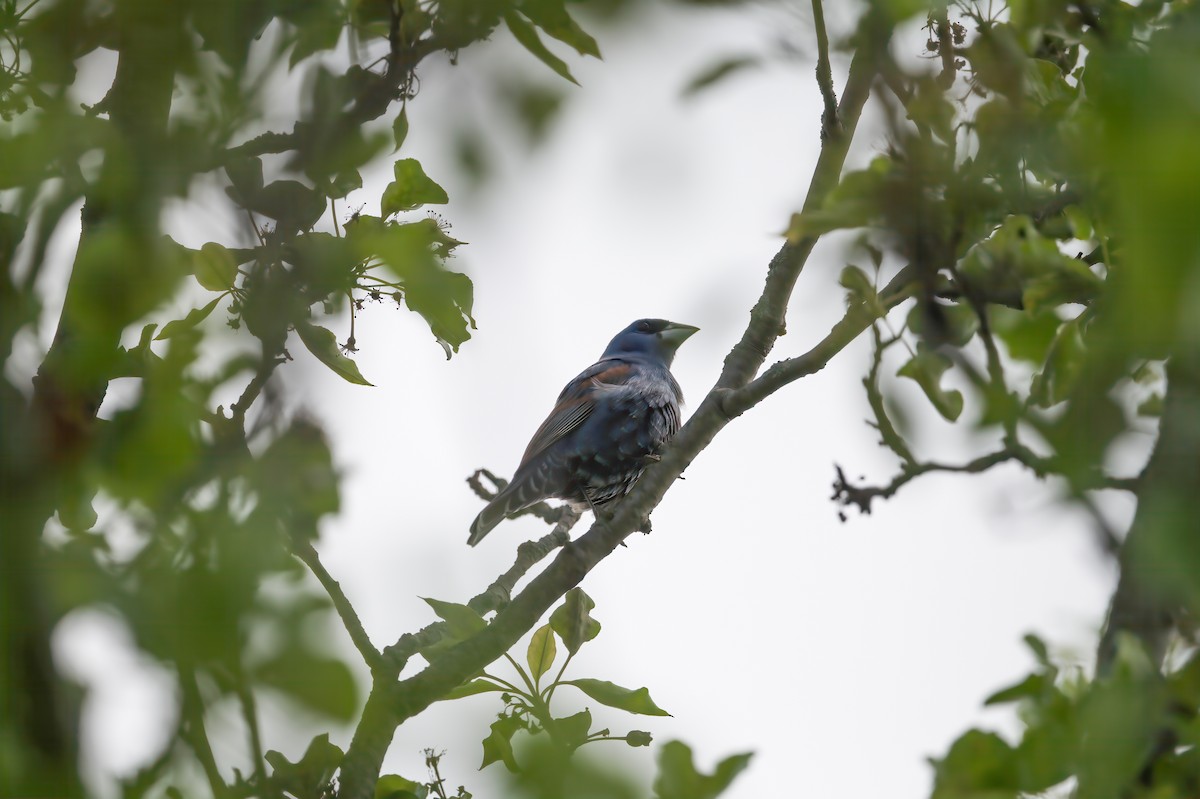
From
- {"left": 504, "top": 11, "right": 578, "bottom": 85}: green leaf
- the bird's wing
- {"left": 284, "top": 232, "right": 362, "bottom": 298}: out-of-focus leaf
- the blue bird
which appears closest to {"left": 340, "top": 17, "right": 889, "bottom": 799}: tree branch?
{"left": 504, "top": 11, "right": 578, "bottom": 85}: green leaf

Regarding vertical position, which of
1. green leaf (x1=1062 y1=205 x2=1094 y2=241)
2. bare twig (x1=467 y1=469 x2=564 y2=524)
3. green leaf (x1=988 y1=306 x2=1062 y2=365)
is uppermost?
bare twig (x1=467 y1=469 x2=564 y2=524)

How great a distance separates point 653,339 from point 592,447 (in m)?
1.88

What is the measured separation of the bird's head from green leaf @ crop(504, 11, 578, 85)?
25.3 ft

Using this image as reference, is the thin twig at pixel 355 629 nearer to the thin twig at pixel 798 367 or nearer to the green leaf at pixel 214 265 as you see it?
the green leaf at pixel 214 265

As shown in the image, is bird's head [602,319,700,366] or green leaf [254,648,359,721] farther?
bird's head [602,319,700,366]

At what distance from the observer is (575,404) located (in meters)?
8.20

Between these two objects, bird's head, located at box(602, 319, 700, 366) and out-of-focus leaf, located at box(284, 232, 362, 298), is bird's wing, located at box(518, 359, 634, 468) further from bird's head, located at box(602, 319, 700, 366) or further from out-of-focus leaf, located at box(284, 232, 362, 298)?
out-of-focus leaf, located at box(284, 232, 362, 298)

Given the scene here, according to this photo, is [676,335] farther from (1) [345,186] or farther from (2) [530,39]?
(2) [530,39]

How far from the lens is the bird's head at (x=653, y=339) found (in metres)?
9.43

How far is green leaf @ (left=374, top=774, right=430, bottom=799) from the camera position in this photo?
3309mm

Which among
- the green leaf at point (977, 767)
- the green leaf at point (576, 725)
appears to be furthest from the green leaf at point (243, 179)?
the green leaf at point (576, 725)

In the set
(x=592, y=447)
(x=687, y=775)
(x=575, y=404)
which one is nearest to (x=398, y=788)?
(x=687, y=775)

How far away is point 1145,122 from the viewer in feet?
2.57

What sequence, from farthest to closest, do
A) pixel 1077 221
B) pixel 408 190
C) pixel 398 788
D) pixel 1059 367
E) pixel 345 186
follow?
pixel 398 788 < pixel 408 190 < pixel 345 186 < pixel 1077 221 < pixel 1059 367
